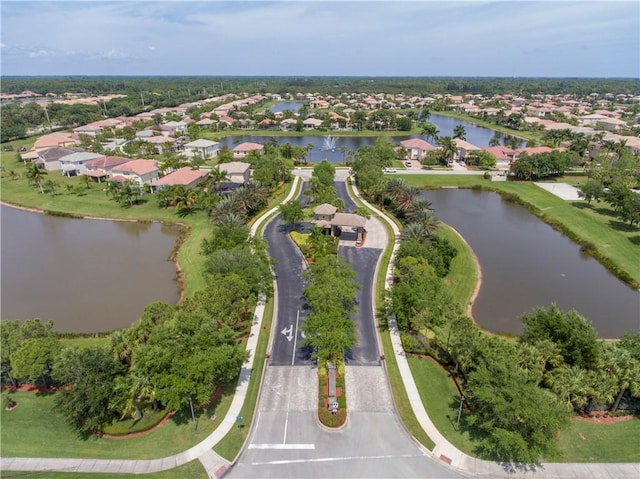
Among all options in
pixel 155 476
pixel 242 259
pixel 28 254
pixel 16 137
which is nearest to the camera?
pixel 155 476

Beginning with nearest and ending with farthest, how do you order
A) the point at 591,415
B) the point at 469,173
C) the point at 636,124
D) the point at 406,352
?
the point at 591,415 < the point at 406,352 < the point at 469,173 < the point at 636,124

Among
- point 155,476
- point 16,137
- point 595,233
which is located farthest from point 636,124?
point 16,137

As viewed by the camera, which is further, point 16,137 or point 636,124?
point 636,124

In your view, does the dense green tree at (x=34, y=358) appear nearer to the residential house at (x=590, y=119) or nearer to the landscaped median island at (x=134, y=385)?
the landscaped median island at (x=134, y=385)

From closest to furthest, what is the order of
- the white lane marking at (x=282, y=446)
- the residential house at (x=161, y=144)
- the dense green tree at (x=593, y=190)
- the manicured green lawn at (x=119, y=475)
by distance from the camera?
the manicured green lawn at (x=119, y=475) < the white lane marking at (x=282, y=446) < the dense green tree at (x=593, y=190) < the residential house at (x=161, y=144)

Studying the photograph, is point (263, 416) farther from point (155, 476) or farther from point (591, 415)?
point (591, 415)

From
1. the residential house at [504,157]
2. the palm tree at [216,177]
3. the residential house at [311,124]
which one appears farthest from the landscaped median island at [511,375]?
the residential house at [311,124]

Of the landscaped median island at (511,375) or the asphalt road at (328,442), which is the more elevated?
the landscaped median island at (511,375)
